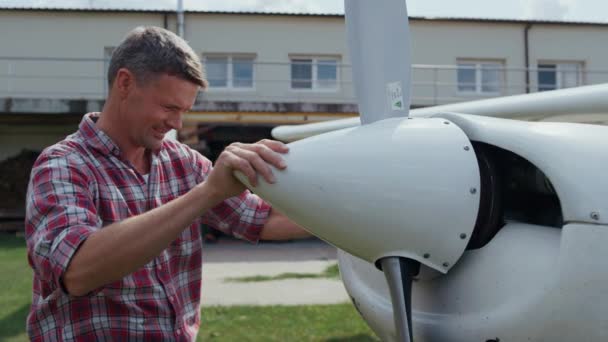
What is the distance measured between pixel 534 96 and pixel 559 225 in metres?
1.13

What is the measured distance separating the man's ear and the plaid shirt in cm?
13

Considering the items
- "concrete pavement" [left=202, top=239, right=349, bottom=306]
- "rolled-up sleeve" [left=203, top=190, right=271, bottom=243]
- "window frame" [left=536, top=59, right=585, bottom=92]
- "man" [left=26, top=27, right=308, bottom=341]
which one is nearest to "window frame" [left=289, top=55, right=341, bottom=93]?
"concrete pavement" [left=202, top=239, right=349, bottom=306]

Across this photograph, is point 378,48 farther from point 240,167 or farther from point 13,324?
point 13,324

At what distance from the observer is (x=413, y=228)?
1.30m

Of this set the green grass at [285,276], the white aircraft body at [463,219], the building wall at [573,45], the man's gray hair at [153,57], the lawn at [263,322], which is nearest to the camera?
the white aircraft body at [463,219]

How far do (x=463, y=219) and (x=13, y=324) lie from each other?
414cm

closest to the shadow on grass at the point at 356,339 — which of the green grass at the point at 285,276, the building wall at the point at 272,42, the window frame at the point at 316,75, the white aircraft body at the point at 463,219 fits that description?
the green grass at the point at 285,276

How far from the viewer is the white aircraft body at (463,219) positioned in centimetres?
123

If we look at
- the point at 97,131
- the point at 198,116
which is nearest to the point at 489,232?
the point at 97,131

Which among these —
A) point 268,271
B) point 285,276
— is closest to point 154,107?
point 285,276

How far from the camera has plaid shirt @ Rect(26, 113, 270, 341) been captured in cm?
133

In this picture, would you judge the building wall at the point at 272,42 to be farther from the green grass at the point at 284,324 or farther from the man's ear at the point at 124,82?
the man's ear at the point at 124,82

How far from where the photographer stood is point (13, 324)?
4.39 meters

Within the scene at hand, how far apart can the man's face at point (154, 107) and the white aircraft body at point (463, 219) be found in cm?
49
